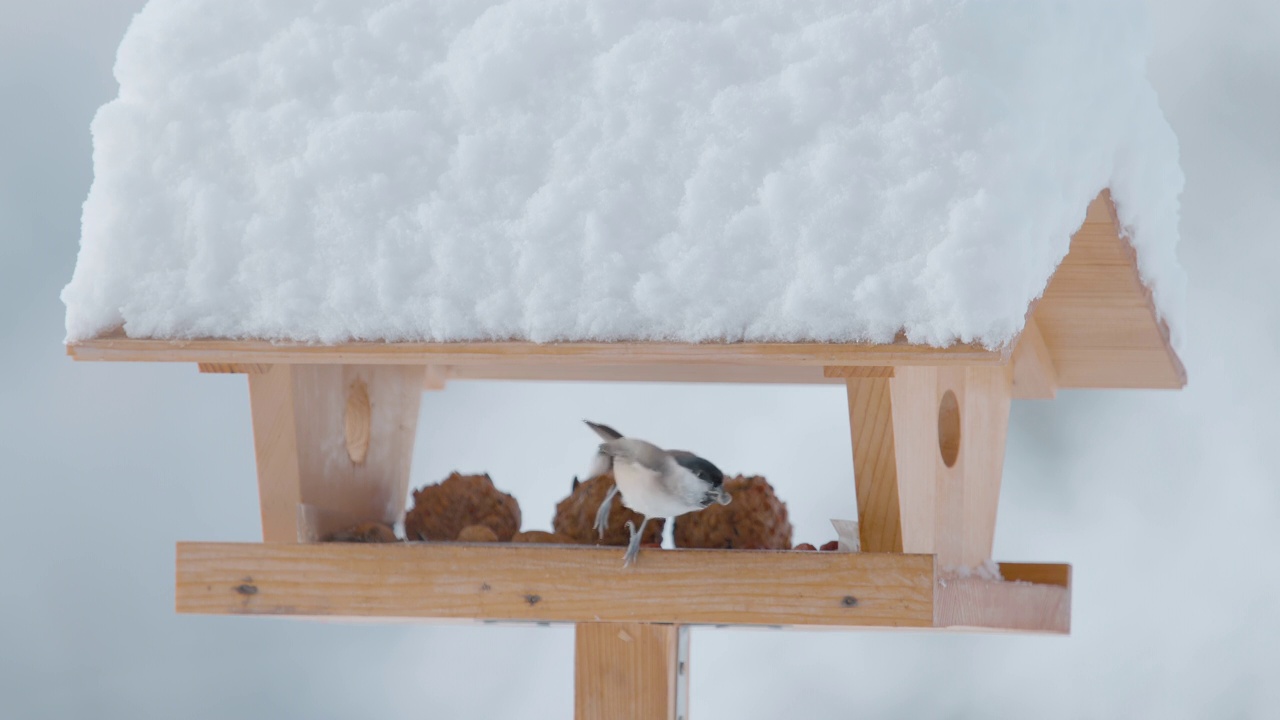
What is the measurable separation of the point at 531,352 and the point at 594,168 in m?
0.13

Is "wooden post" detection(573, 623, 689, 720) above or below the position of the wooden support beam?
below

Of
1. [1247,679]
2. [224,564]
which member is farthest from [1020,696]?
[224,564]

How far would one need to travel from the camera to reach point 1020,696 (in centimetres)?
210

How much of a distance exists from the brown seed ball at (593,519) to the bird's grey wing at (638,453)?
0.12 meters

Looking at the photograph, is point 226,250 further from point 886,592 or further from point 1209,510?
point 1209,510

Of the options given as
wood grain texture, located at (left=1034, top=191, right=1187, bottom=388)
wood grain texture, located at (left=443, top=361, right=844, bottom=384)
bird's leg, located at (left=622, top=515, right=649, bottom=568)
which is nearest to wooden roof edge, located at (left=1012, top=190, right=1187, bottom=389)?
wood grain texture, located at (left=1034, top=191, right=1187, bottom=388)

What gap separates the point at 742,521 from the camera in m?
1.17

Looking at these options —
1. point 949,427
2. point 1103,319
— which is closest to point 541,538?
point 949,427

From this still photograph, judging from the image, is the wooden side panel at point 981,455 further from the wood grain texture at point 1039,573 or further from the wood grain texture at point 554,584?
the wood grain texture at point 554,584

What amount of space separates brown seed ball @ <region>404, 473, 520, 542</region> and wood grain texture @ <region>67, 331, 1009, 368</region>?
289 mm

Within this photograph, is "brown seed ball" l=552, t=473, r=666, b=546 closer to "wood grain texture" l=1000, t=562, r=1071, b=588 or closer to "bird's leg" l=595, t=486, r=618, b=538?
"bird's leg" l=595, t=486, r=618, b=538

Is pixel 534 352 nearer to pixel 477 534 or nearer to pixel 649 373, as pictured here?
pixel 477 534

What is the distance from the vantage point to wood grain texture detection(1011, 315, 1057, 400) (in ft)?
4.62

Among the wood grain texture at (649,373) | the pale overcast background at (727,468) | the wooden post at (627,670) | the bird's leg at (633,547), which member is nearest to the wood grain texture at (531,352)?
the bird's leg at (633,547)
